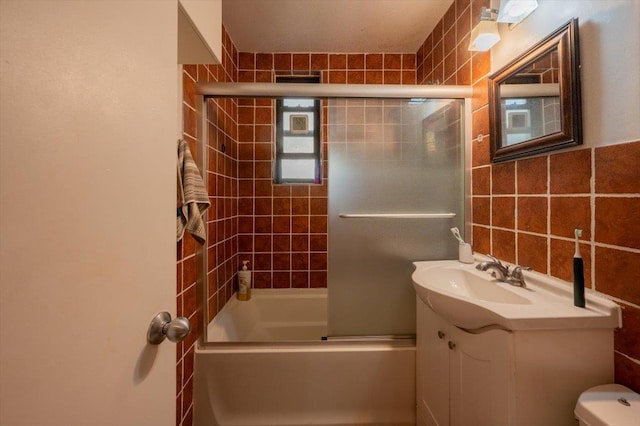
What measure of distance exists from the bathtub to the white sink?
578mm

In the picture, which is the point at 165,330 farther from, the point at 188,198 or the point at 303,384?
the point at 303,384

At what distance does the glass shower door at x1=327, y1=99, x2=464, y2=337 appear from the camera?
4.72ft

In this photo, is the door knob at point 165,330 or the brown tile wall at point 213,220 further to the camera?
the brown tile wall at point 213,220

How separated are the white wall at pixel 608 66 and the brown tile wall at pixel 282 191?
1.49 meters

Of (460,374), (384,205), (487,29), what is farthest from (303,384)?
(487,29)

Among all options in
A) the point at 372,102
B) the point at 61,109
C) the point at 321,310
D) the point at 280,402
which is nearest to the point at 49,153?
the point at 61,109

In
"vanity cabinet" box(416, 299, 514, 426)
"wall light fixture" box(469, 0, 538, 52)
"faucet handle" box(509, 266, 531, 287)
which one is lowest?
"vanity cabinet" box(416, 299, 514, 426)


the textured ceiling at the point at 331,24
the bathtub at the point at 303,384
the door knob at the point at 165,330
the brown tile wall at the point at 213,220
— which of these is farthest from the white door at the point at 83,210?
the textured ceiling at the point at 331,24

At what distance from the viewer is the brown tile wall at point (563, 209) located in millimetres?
707

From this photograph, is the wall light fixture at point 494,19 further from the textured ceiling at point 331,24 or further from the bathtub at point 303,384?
the bathtub at point 303,384

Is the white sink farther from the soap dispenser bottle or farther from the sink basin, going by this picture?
the soap dispenser bottle

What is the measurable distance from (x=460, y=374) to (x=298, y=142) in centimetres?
191

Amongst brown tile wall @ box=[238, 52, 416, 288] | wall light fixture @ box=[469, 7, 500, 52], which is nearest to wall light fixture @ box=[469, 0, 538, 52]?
wall light fixture @ box=[469, 7, 500, 52]

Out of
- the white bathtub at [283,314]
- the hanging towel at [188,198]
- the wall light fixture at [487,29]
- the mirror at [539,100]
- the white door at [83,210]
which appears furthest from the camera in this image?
the white bathtub at [283,314]
